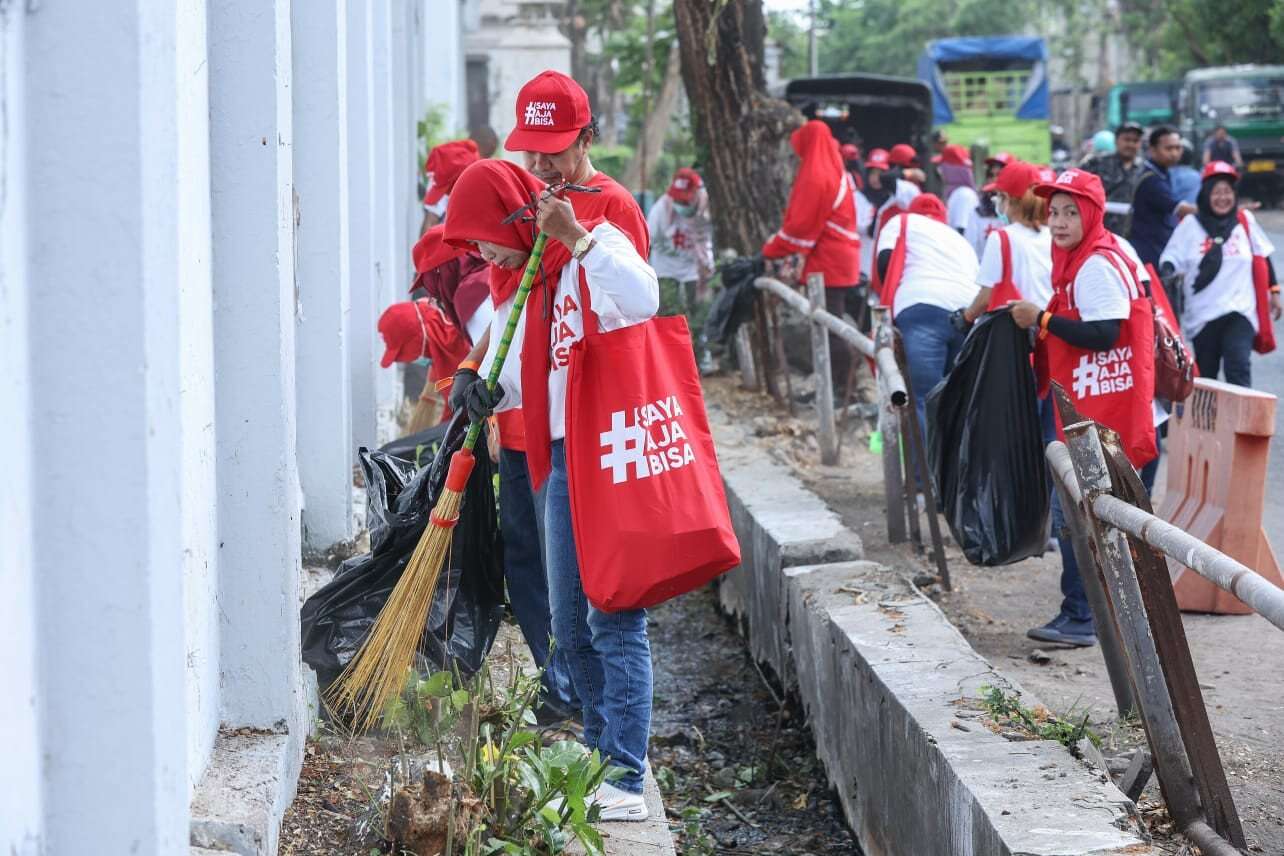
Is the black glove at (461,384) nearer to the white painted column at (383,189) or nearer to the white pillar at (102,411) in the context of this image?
the white pillar at (102,411)

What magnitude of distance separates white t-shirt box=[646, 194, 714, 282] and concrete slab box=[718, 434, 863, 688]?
5.62 meters

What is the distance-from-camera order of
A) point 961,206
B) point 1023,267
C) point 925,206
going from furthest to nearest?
point 961,206, point 925,206, point 1023,267

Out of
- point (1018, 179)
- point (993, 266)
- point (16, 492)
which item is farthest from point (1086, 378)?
point (16, 492)

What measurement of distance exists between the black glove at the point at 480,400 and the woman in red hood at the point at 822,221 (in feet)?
20.6

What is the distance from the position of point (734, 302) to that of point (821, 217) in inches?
29.3

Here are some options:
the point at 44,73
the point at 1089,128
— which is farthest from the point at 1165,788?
the point at 1089,128

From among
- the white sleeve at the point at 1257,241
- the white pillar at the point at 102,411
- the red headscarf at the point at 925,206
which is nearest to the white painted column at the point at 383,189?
Answer: the red headscarf at the point at 925,206

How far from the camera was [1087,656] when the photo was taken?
5.71 meters

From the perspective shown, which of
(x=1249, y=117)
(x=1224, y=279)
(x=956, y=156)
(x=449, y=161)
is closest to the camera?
(x=449, y=161)

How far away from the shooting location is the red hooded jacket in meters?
9.84

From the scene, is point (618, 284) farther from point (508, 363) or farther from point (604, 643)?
point (604, 643)

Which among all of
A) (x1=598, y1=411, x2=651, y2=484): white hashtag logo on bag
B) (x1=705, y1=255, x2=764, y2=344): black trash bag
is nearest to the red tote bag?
(x1=598, y1=411, x2=651, y2=484): white hashtag logo on bag

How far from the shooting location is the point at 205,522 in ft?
10.8

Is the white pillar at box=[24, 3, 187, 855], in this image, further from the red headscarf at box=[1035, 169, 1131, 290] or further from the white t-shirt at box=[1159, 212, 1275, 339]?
the white t-shirt at box=[1159, 212, 1275, 339]
